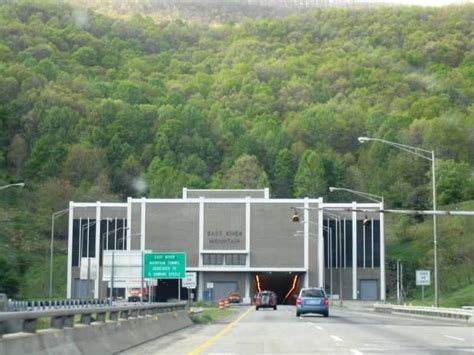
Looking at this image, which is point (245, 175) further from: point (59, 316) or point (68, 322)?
point (59, 316)

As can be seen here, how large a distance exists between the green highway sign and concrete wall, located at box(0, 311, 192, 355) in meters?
10.5

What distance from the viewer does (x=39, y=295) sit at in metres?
102

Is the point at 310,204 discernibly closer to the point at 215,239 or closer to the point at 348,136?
the point at 215,239

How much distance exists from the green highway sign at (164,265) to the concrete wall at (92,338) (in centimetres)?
1047

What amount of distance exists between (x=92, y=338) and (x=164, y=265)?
24526 mm

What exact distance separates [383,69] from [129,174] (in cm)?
5956

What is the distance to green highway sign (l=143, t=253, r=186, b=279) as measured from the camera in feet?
147

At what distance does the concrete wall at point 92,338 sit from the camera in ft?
49.7

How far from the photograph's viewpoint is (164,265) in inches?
1783

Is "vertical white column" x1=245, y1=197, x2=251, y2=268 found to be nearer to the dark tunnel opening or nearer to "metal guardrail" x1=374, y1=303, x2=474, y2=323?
the dark tunnel opening

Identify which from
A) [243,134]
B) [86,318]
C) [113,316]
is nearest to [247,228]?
[243,134]

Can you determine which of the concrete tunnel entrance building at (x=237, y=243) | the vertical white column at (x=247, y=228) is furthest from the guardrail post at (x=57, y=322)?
the vertical white column at (x=247, y=228)

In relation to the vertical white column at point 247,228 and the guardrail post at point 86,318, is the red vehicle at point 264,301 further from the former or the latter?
the guardrail post at point 86,318

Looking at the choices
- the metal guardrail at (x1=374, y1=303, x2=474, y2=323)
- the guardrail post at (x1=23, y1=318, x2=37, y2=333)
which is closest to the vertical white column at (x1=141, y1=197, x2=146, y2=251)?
the metal guardrail at (x1=374, y1=303, x2=474, y2=323)
